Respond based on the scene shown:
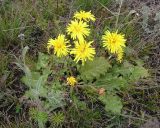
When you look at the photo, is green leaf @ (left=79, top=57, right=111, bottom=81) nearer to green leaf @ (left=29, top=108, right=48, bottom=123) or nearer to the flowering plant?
the flowering plant

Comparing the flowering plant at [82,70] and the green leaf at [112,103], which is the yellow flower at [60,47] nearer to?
the flowering plant at [82,70]

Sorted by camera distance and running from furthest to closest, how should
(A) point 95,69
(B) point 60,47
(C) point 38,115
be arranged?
(A) point 95,69, (B) point 60,47, (C) point 38,115

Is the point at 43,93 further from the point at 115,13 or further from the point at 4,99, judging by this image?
the point at 115,13

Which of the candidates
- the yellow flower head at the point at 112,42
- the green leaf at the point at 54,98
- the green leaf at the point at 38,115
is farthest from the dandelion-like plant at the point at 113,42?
the green leaf at the point at 38,115

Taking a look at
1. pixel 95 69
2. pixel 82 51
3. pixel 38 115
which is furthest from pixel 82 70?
pixel 38 115

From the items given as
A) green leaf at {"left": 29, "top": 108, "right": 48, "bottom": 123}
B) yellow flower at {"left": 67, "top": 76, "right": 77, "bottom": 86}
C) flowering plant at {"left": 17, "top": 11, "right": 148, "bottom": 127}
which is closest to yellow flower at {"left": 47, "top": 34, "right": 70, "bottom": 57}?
flowering plant at {"left": 17, "top": 11, "right": 148, "bottom": 127}

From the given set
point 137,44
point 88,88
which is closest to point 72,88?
point 88,88

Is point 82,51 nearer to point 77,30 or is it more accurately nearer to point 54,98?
point 77,30

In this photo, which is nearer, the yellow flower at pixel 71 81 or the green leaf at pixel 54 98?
the green leaf at pixel 54 98
